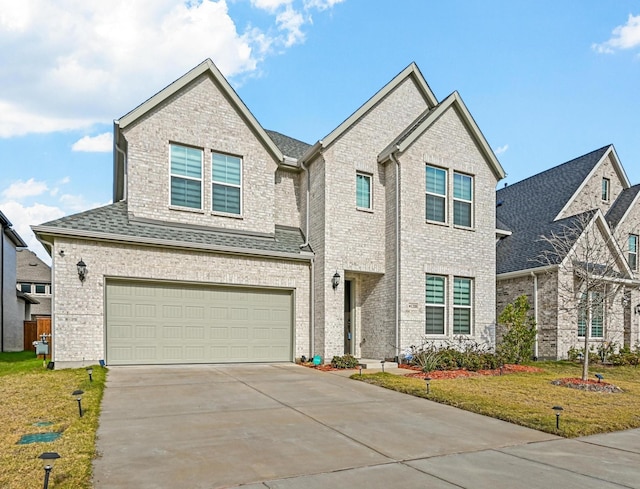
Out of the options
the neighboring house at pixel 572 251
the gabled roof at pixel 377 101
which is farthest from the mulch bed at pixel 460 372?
the gabled roof at pixel 377 101

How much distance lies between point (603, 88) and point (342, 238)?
8651 mm

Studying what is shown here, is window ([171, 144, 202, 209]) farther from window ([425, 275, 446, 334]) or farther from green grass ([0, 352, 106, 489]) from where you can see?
window ([425, 275, 446, 334])

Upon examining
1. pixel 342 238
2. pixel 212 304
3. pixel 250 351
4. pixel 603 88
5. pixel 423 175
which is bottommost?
pixel 250 351

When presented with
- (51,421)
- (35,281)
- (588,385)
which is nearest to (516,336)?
(588,385)

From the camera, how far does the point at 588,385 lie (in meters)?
11.4

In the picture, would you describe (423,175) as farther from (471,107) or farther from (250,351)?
(250,351)

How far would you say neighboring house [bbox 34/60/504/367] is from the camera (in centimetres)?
1275

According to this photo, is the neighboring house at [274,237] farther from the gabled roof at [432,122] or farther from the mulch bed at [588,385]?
the mulch bed at [588,385]

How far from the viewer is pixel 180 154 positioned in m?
14.1

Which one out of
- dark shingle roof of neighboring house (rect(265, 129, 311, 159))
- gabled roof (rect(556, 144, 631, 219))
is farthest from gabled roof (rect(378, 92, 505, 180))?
gabled roof (rect(556, 144, 631, 219))

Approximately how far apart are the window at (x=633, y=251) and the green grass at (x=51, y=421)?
23500mm

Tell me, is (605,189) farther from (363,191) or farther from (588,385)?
(588,385)

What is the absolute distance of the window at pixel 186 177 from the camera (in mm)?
14023

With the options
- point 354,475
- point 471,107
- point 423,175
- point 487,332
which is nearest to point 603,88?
point 471,107
